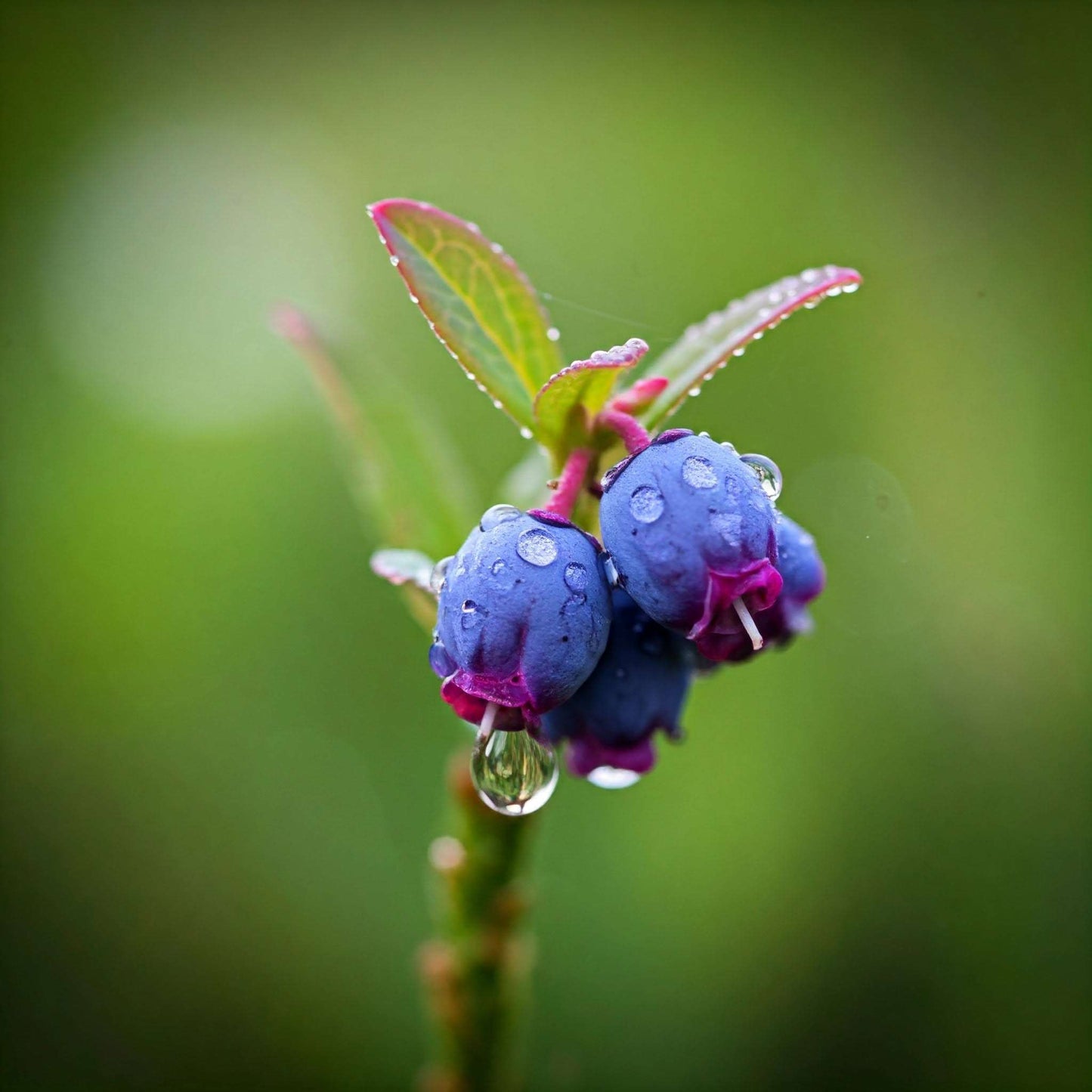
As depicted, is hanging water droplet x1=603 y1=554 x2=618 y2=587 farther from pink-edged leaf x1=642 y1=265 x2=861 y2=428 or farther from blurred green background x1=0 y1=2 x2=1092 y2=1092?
blurred green background x1=0 y1=2 x2=1092 y2=1092

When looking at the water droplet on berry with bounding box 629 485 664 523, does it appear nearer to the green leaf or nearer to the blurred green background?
the green leaf

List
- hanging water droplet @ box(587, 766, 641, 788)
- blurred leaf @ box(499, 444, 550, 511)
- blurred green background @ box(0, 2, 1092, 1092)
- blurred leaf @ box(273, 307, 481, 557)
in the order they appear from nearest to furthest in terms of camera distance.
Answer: hanging water droplet @ box(587, 766, 641, 788) < blurred leaf @ box(499, 444, 550, 511) < blurred leaf @ box(273, 307, 481, 557) < blurred green background @ box(0, 2, 1092, 1092)

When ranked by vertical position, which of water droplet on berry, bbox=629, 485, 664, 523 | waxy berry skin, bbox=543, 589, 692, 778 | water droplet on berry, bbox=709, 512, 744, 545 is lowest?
waxy berry skin, bbox=543, 589, 692, 778

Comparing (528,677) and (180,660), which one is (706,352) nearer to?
(528,677)

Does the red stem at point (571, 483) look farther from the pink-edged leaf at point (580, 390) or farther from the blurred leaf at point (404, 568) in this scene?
the blurred leaf at point (404, 568)

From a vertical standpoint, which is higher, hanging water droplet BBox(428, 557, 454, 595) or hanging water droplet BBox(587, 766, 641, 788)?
hanging water droplet BBox(428, 557, 454, 595)

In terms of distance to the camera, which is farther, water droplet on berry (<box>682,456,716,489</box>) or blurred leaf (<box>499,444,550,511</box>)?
blurred leaf (<box>499,444,550,511</box>)

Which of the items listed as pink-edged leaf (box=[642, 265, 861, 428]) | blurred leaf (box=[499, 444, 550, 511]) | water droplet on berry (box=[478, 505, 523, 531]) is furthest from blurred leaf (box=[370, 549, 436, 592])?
pink-edged leaf (box=[642, 265, 861, 428])

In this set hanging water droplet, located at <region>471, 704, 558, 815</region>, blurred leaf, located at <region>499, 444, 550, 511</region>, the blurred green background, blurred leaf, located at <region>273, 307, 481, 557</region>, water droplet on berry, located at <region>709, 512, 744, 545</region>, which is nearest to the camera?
water droplet on berry, located at <region>709, 512, 744, 545</region>

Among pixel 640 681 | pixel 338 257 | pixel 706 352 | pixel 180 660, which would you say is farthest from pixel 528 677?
pixel 338 257
